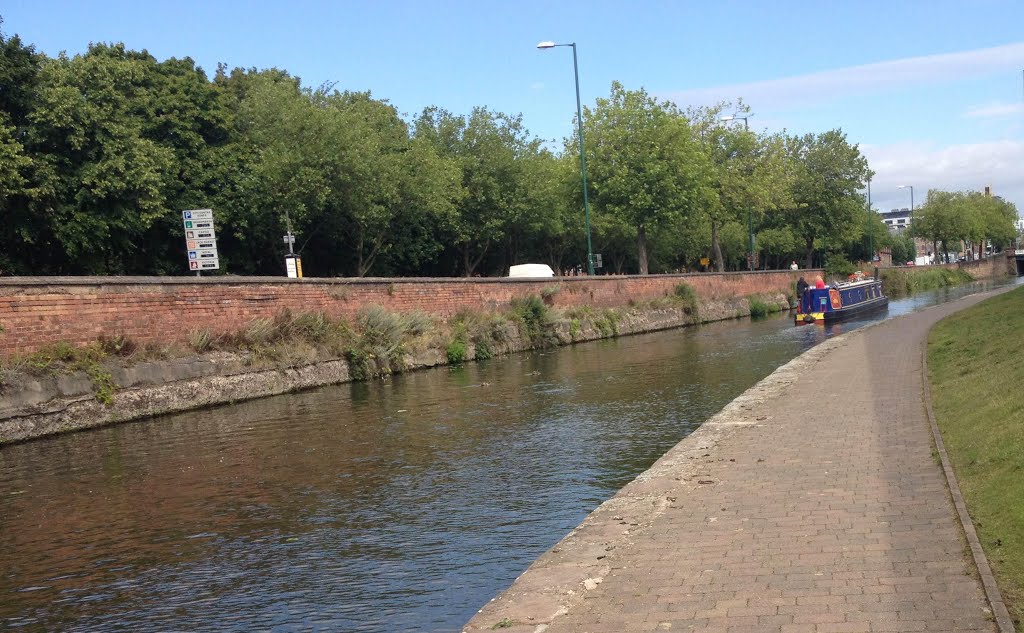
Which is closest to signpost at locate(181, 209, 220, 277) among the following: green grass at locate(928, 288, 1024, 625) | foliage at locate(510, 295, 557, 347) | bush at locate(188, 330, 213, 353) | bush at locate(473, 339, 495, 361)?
bush at locate(188, 330, 213, 353)

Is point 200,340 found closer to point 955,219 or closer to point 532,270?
point 532,270

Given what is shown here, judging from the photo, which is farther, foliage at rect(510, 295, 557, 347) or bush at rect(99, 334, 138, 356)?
foliage at rect(510, 295, 557, 347)

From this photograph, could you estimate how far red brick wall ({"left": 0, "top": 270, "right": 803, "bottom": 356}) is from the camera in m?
15.7

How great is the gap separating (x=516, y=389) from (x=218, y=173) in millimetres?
22449

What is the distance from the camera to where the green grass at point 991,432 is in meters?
5.24

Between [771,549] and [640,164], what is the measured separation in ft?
134

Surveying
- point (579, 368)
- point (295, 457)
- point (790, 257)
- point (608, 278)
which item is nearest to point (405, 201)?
point (608, 278)

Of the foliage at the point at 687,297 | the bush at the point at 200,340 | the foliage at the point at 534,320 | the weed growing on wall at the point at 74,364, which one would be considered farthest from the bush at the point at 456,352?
the foliage at the point at 687,297

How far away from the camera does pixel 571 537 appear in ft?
21.0

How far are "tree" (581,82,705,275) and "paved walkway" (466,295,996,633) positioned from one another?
35.8 metres

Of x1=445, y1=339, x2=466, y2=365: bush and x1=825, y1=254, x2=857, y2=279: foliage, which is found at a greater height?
x1=825, y1=254, x2=857, y2=279: foliage

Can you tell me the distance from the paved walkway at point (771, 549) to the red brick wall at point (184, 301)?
11625 mm

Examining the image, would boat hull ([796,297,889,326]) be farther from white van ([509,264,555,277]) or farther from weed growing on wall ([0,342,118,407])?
weed growing on wall ([0,342,118,407])

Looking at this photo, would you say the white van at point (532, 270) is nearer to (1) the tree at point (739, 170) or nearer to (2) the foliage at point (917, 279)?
(1) the tree at point (739, 170)
